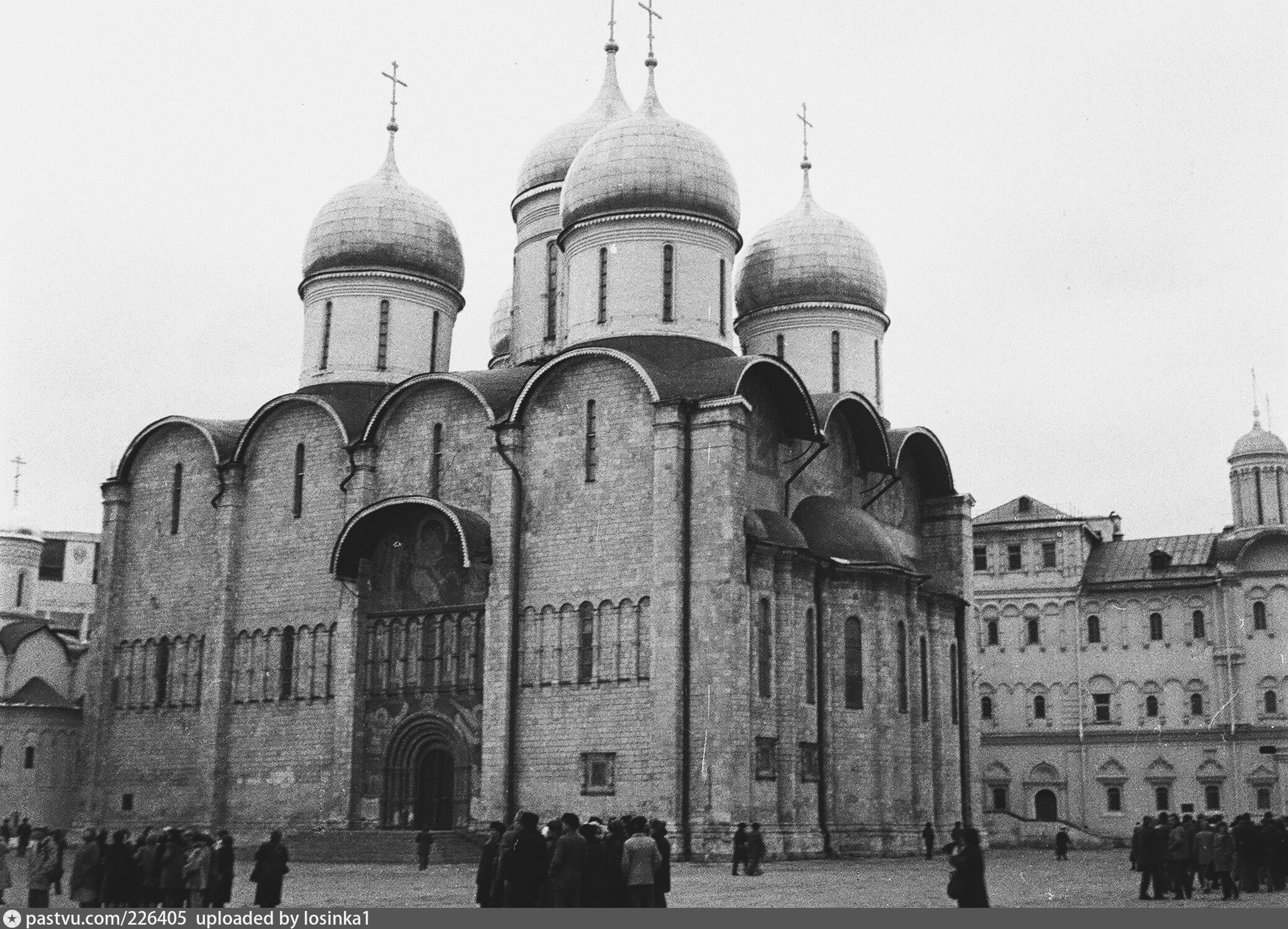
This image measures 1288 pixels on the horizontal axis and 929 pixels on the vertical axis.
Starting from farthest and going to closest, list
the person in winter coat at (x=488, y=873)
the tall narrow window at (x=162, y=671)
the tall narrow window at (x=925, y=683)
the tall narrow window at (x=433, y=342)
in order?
the tall narrow window at (x=433, y=342) → the tall narrow window at (x=162, y=671) → the tall narrow window at (x=925, y=683) → the person in winter coat at (x=488, y=873)

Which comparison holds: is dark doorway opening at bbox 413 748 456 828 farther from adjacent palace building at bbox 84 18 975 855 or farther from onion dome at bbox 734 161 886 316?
onion dome at bbox 734 161 886 316

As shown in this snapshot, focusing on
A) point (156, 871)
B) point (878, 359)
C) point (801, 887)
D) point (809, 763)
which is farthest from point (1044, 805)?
point (156, 871)

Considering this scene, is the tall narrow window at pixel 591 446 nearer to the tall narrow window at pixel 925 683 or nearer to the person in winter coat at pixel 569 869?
the tall narrow window at pixel 925 683

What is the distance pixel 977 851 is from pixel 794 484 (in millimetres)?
17492

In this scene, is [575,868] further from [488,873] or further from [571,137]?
[571,137]

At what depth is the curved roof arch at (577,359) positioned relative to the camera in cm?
2623

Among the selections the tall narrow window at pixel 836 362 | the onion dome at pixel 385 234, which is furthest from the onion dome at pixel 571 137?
the tall narrow window at pixel 836 362

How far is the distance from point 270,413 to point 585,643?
888 cm

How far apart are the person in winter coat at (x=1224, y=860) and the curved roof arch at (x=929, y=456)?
47.5 feet

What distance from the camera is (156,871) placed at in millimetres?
13938

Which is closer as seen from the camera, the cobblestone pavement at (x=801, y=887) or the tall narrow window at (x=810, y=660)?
the cobblestone pavement at (x=801, y=887)

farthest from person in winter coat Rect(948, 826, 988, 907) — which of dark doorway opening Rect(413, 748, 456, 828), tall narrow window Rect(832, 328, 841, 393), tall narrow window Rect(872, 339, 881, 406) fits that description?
tall narrow window Rect(872, 339, 881, 406)

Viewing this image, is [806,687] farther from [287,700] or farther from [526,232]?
[526,232]

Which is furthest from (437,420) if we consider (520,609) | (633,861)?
(633,861)
